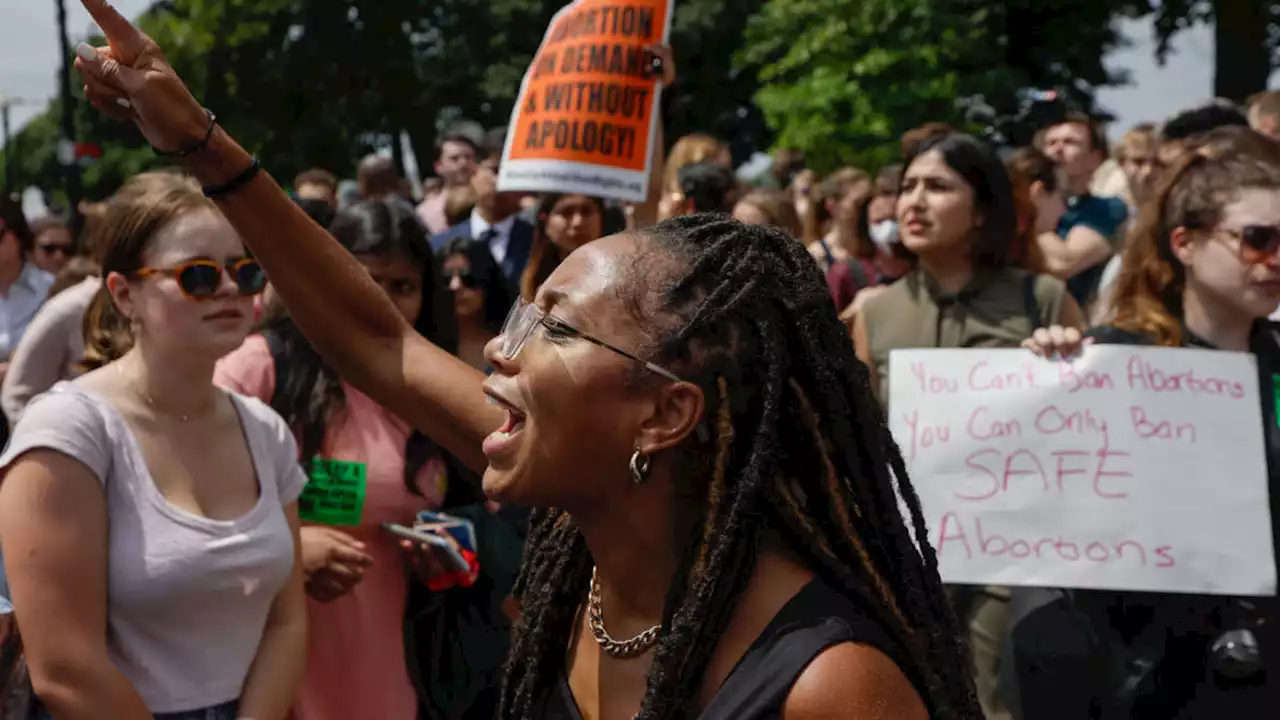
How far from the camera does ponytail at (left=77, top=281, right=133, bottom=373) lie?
142 inches

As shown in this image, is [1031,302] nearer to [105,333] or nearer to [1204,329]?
[1204,329]

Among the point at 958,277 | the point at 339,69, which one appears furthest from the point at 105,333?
the point at 339,69

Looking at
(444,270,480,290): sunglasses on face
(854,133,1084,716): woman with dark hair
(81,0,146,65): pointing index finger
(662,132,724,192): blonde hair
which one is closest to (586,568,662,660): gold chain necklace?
(81,0,146,65): pointing index finger

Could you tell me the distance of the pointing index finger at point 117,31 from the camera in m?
2.47

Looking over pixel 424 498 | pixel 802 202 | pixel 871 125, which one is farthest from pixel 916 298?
pixel 871 125

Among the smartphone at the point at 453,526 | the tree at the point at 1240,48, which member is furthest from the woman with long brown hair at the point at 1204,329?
the tree at the point at 1240,48

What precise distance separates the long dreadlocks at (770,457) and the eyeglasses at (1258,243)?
2.10 m

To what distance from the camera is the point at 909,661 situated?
6.72 feet

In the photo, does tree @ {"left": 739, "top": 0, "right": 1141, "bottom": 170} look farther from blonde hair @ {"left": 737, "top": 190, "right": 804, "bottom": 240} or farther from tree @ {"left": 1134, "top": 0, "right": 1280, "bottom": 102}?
blonde hair @ {"left": 737, "top": 190, "right": 804, "bottom": 240}

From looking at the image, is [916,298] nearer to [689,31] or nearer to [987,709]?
[987,709]

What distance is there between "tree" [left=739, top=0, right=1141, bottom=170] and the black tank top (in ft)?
87.1

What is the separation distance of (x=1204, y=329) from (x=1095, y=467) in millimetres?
447

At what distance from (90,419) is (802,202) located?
7.54 metres

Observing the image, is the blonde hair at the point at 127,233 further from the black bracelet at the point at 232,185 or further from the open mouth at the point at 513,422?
the open mouth at the point at 513,422
